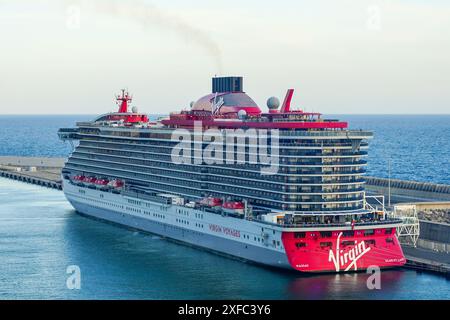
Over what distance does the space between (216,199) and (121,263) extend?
315 inches

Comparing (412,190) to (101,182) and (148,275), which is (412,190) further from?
(148,275)

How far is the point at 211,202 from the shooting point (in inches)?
2539

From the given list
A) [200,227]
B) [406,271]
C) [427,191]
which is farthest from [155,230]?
[427,191]

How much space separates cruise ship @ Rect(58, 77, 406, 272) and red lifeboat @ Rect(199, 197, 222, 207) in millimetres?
91

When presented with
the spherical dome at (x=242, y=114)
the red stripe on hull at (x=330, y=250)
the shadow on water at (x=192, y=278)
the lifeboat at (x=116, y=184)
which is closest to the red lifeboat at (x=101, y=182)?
the lifeboat at (x=116, y=184)

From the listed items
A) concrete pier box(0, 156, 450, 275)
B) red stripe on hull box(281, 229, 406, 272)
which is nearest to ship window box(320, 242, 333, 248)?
red stripe on hull box(281, 229, 406, 272)

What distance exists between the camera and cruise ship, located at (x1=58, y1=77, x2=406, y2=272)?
57125 millimetres

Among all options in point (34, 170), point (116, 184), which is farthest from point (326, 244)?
point (34, 170)

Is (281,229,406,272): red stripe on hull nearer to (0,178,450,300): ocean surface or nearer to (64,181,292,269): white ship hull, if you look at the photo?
(0,178,450,300): ocean surface

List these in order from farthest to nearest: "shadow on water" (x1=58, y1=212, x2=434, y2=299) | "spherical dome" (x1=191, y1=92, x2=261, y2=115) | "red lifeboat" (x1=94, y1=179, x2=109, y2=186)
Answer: "red lifeboat" (x1=94, y1=179, x2=109, y2=186) < "spherical dome" (x1=191, y1=92, x2=261, y2=115) < "shadow on water" (x1=58, y1=212, x2=434, y2=299)

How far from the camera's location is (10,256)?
6400 cm
